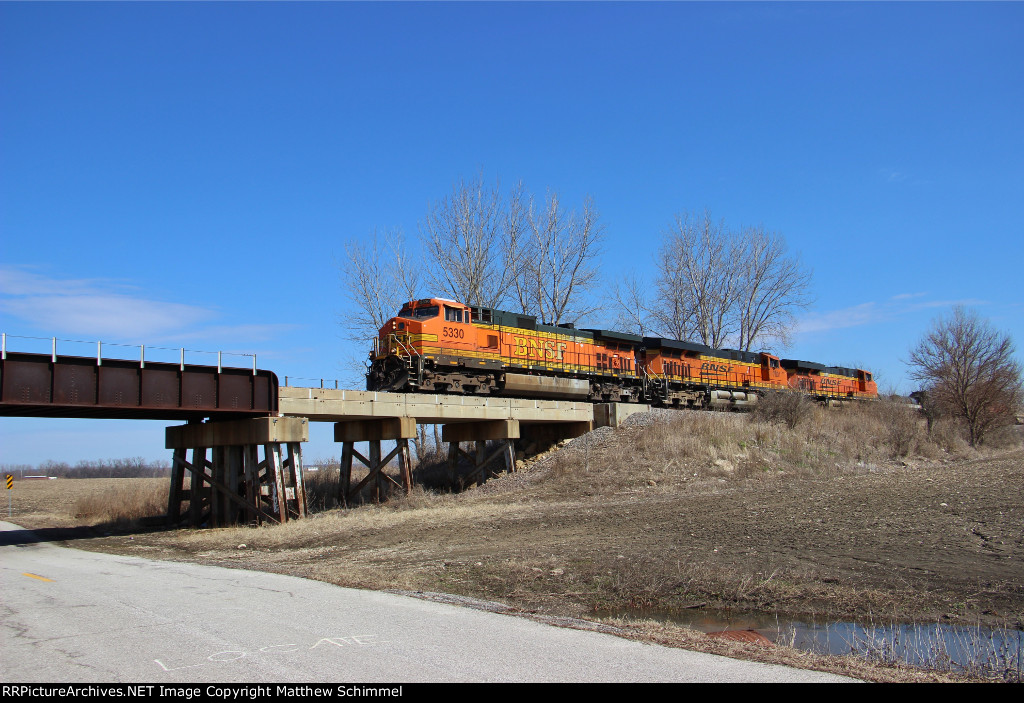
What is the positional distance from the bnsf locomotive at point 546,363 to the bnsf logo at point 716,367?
56mm

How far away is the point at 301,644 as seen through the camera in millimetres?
7223

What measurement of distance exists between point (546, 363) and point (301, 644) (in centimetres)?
2390

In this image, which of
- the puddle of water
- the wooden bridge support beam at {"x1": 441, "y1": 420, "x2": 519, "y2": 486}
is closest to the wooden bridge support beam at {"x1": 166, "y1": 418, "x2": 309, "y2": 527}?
the wooden bridge support beam at {"x1": 441, "y1": 420, "x2": 519, "y2": 486}

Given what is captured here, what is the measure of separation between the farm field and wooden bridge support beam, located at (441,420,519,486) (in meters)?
1.41

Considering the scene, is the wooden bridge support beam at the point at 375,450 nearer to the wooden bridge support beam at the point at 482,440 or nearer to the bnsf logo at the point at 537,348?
the wooden bridge support beam at the point at 482,440

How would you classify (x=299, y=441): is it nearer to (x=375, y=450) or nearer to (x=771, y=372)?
(x=375, y=450)

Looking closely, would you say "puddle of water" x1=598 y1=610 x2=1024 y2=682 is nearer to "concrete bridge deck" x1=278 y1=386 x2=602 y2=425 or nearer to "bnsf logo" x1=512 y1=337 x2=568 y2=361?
"concrete bridge deck" x1=278 y1=386 x2=602 y2=425

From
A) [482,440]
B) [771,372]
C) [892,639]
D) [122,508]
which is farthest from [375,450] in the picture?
[771,372]

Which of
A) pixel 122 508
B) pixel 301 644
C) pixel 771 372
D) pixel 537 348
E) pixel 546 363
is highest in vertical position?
pixel 537 348

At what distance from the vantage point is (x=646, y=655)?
6801 millimetres

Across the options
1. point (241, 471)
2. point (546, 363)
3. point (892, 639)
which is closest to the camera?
point (892, 639)

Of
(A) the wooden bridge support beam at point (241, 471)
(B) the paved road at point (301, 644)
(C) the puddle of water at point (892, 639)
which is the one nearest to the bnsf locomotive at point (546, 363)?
(A) the wooden bridge support beam at point (241, 471)

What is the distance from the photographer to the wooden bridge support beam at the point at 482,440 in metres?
28.5

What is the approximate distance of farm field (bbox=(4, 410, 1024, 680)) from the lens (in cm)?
1008
